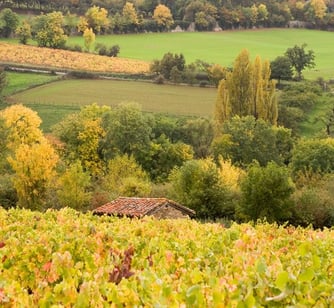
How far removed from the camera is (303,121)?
70.6 m

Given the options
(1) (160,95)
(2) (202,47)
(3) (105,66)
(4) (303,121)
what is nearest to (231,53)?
(2) (202,47)

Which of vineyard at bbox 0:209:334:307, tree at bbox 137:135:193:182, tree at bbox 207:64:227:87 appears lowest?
tree at bbox 137:135:193:182

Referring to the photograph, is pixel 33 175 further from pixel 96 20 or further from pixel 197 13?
pixel 197 13

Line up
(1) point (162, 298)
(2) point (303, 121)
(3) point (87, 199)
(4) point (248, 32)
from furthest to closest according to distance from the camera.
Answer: (4) point (248, 32) → (2) point (303, 121) → (3) point (87, 199) → (1) point (162, 298)

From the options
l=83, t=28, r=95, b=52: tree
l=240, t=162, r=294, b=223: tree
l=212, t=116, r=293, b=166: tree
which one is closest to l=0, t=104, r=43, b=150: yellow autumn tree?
l=212, t=116, r=293, b=166: tree

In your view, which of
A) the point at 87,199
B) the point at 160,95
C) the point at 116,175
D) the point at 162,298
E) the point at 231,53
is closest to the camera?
the point at 162,298

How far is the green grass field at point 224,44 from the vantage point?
356 feet

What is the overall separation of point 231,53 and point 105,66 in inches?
1164

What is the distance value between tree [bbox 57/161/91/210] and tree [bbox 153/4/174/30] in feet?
299

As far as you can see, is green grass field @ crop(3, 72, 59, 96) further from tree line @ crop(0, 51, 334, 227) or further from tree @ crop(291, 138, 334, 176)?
tree @ crop(291, 138, 334, 176)

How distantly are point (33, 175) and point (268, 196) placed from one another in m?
15.9

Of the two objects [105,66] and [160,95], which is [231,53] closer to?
[105,66]

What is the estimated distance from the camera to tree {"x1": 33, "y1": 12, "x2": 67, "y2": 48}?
10588cm

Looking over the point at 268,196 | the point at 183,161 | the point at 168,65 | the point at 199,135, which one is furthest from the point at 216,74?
the point at 268,196
